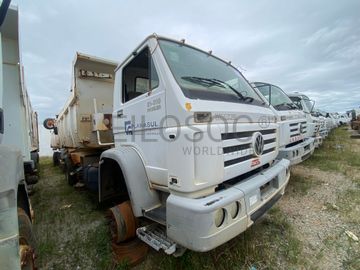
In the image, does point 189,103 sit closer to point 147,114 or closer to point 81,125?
point 147,114

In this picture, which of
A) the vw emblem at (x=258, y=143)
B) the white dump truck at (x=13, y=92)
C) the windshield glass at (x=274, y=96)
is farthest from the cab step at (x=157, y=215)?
the windshield glass at (x=274, y=96)

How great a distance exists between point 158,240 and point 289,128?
12.2 ft

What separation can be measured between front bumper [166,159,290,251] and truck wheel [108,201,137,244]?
0.89m

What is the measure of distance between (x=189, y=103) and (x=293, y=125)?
380 cm

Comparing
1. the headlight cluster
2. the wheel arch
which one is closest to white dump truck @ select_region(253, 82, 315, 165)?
the headlight cluster

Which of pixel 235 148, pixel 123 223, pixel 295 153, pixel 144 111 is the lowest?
pixel 123 223

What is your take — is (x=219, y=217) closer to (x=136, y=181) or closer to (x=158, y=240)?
(x=158, y=240)

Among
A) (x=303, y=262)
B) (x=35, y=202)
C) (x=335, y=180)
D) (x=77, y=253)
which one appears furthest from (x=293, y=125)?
(x=35, y=202)

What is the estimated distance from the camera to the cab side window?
2.46 m

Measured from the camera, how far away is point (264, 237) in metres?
2.94

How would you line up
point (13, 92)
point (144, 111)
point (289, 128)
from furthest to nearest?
point (289, 128) < point (13, 92) < point (144, 111)

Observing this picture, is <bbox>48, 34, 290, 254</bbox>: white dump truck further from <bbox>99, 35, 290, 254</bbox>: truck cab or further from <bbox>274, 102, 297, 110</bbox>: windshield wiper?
<bbox>274, 102, 297, 110</bbox>: windshield wiper

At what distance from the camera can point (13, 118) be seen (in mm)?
3205

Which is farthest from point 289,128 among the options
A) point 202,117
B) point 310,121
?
point 202,117
